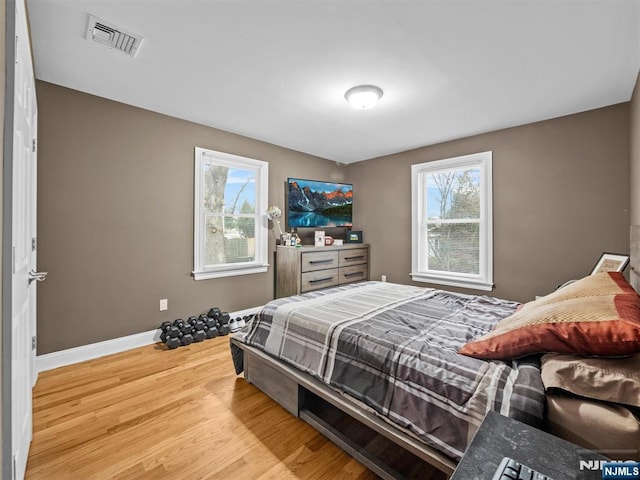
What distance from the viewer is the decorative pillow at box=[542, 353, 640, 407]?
34.9 inches

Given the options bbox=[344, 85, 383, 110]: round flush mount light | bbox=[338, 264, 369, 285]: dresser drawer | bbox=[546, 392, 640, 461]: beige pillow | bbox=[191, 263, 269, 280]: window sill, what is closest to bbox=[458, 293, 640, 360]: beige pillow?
bbox=[546, 392, 640, 461]: beige pillow

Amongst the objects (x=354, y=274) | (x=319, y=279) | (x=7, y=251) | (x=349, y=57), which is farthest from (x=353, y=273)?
(x=7, y=251)

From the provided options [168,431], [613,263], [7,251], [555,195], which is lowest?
[168,431]

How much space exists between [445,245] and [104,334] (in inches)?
166

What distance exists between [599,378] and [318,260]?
341 cm

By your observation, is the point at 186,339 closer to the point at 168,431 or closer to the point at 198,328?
the point at 198,328

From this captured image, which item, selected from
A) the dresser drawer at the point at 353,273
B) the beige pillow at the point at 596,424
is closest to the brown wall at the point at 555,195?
the dresser drawer at the point at 353,273

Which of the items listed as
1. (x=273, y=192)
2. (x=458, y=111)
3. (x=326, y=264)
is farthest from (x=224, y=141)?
(x=458, y=111)

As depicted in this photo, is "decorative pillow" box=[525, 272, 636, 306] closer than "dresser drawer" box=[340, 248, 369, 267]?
Yes

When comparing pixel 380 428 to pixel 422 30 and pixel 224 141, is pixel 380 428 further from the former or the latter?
pixel 224 141

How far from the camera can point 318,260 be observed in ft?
13.9

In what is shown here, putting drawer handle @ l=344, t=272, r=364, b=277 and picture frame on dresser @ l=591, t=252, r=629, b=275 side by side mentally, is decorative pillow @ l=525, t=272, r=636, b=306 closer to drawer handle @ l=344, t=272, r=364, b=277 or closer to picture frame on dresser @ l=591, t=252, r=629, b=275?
picture frame on dresser @ l=591, t=252, r=629, b=275

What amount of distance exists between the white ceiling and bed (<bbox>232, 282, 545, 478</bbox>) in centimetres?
185

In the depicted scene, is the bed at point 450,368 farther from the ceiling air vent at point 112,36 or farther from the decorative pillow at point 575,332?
the ceiling air vent at point 112,36
